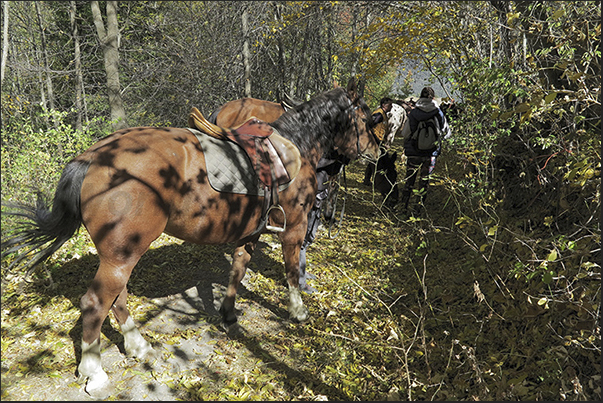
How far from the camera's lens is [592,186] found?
3.82 metres

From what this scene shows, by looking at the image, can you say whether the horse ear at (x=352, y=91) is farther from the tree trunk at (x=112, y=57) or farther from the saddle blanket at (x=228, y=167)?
the tree trunk at (x=112, y=57)

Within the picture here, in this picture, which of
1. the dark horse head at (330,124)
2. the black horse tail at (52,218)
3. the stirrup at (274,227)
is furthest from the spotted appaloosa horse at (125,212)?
the dark horse head at (330,124)

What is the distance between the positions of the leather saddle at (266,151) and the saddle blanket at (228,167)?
0.18ft

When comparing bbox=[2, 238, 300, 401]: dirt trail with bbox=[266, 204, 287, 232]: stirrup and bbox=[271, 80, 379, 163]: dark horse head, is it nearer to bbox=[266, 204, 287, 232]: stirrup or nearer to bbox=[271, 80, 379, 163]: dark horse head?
bbox=[266, 204, 287, 232]: stirrup

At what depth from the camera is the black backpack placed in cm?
695

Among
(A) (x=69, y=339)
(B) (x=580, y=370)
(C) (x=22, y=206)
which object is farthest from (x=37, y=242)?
(B) (x=580, y=370)

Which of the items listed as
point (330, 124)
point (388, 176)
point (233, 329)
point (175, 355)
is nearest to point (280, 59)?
point (388, 176)

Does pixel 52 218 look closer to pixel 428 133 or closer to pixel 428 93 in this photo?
pixel 428 133

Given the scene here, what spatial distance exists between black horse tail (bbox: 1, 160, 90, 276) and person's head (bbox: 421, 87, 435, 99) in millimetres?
6355

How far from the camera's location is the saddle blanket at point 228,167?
305 centimetres

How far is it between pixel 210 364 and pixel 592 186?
437 centimetres

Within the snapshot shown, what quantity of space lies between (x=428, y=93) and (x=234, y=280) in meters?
5.51

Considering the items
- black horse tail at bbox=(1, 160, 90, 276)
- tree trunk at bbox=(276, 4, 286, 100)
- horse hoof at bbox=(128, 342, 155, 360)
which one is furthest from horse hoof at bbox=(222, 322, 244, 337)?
tree trunk at bbox=(276, 4, 286, 100)

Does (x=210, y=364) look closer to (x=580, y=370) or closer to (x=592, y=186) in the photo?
(x=580, y=370)
